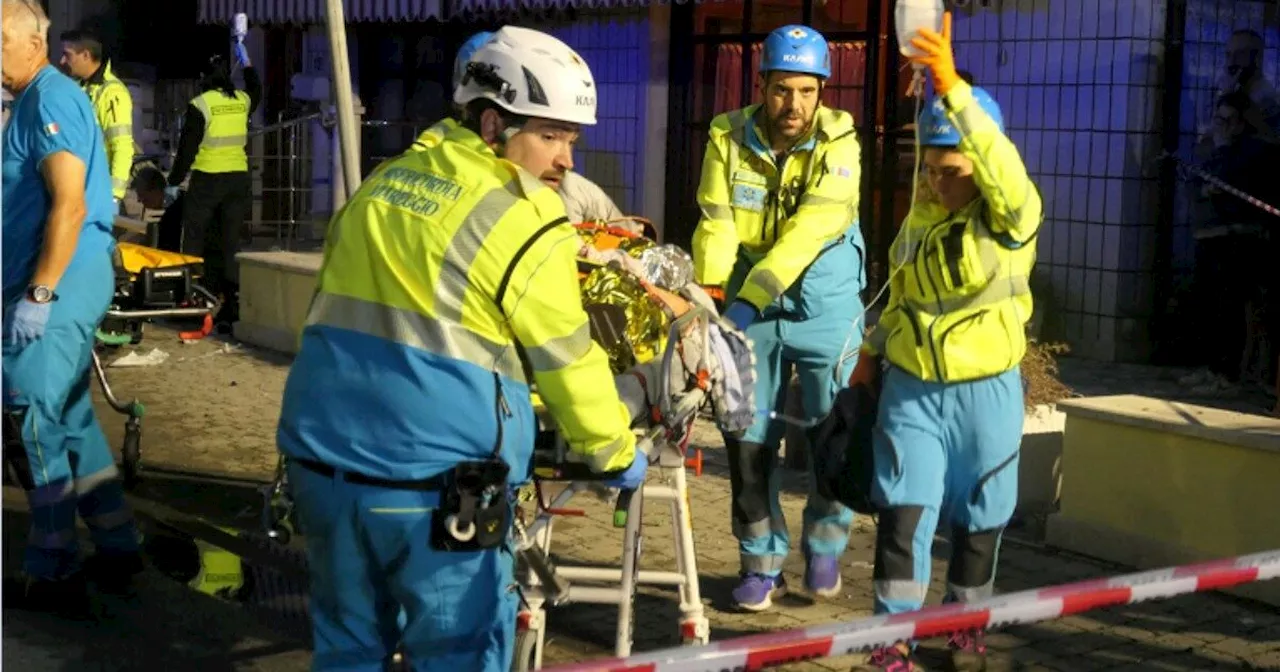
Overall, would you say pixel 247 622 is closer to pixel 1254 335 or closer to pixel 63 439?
pixel 63 439

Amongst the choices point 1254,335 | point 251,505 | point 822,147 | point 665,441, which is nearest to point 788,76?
point 822,147

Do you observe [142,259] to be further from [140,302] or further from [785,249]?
[785,249]

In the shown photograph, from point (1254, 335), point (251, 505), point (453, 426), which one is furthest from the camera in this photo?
point (1254, 335)

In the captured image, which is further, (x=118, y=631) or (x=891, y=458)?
(x=118, y=631)

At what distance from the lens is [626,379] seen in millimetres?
4945

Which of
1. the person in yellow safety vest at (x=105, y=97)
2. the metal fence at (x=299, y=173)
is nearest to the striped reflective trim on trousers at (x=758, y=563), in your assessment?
the person in yellow safety vest at (x=105, y=97)

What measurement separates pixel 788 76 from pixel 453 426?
9.20 ft

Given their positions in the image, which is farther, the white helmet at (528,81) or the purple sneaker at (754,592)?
the purple sneaker at (754,592)

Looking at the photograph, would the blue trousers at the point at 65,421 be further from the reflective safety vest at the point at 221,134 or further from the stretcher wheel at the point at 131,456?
the reflective safety vest at the point at 221,134

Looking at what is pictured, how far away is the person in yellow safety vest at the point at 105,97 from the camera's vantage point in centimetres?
1120

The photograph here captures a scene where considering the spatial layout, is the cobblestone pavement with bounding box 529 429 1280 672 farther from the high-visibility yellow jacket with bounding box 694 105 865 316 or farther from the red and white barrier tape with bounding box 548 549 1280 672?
the red and white barrier tape with bounding box 548 549 1280 672

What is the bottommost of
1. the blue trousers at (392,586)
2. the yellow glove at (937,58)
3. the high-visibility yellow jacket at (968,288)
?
the blue trousers at (392,586)

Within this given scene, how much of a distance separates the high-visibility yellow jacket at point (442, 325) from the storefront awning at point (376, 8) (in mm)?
9705

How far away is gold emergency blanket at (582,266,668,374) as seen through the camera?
205 inches
